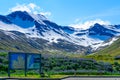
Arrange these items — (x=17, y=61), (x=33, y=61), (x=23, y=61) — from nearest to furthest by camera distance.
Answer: (x=17, y=61) < (x=23, y=61) < (x=33, y=61)

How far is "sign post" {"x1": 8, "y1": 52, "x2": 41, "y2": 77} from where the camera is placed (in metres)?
51.2

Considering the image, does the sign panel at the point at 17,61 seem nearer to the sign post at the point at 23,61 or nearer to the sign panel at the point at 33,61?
the sign post at the point at 23,61

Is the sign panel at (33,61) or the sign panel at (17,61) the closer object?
the sign panel at (17,61)

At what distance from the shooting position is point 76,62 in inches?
3063

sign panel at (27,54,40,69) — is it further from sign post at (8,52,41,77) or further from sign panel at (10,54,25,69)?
sign panel at (10,54,25,69)

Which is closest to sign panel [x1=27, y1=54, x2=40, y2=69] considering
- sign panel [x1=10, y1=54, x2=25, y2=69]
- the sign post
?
the sign post

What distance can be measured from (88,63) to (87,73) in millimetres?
12280

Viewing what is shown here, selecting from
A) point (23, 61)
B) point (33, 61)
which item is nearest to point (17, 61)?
point (23, 61)

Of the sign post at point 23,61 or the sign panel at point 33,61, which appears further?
the sign panel at point 33,61

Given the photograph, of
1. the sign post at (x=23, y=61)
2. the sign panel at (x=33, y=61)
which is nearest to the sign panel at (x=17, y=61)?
the sign post at (x=23, y=61)

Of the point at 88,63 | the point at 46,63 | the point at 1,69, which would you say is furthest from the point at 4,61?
the point at 88,63

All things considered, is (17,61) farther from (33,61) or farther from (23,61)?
(33,61)

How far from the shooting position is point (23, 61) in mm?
52438

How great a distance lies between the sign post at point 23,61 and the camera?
51.2 meters
